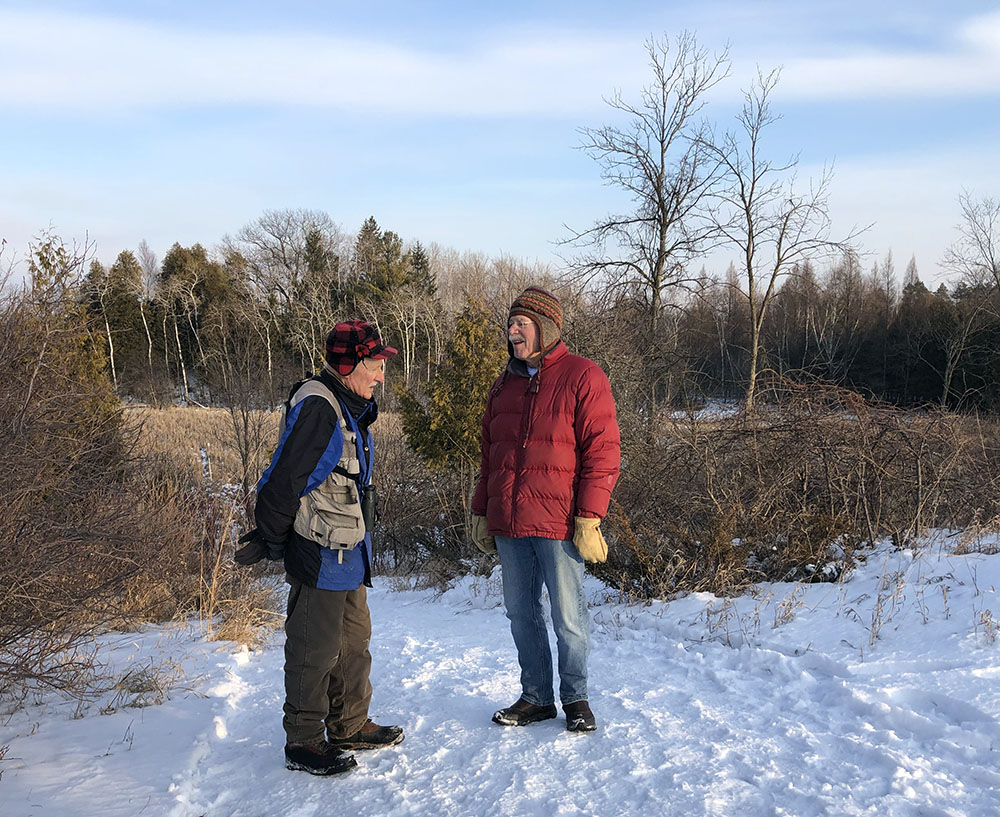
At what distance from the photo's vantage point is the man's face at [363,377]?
349 cm

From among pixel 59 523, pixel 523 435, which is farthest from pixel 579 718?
pixel 59 523

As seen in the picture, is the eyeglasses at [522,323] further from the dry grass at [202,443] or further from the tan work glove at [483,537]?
the dry grass at [202,443]

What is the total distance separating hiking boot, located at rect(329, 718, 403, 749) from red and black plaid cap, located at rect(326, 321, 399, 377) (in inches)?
68.3

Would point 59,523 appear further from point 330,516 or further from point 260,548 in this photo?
point 330,516

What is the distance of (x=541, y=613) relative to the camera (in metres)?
3.81

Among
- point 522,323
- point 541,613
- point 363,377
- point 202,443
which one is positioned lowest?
point 541,613

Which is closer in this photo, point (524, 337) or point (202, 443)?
point (524, 337)

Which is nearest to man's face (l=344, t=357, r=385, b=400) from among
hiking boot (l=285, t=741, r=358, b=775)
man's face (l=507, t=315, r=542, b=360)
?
man's face (l=507, t=315, r=542, b=360)

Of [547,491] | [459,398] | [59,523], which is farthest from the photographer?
[459,398]

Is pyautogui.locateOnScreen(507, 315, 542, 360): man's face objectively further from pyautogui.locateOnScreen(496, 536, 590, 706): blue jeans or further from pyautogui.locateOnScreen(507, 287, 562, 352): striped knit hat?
pyautogui.locateOnScreen(496, 536, 590, 706): blue jeans

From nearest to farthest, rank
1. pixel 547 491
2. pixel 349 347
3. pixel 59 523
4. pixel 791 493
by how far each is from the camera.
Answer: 1. pixel 349 347
2. pixel 547 491
3. pixel 59 523
4. pixel 791 493

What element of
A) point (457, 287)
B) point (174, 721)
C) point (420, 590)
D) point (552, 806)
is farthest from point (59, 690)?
point (457, 287)

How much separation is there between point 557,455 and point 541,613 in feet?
2.83

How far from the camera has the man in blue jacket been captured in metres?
3.22
